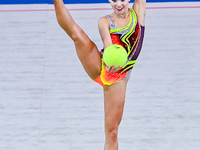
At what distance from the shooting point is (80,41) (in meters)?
2.79

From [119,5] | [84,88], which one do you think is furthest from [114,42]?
[84,88]

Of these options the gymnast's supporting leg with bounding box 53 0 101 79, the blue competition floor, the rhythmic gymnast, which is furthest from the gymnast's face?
the blue competition floor

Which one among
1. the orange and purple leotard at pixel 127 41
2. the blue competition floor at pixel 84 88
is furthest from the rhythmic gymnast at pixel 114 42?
the blue competition floor at pixel 84 88

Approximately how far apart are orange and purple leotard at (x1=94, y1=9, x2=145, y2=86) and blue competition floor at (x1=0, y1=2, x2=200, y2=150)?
0.81 m

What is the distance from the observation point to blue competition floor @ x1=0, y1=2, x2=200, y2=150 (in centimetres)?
355

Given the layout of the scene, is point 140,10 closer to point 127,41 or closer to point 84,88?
point 127,41

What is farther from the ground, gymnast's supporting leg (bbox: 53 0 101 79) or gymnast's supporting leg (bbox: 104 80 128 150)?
gymnast's supporting leg (bbox: 53 0 101 79)

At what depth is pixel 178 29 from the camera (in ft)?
15.6

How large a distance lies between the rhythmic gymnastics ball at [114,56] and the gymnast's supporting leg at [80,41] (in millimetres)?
219

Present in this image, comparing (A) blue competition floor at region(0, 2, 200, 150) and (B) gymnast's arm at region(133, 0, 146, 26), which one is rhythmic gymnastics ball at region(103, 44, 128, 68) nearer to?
(B) gymnast's arm at region(133, 0, 146, 26)

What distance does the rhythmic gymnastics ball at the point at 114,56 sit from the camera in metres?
2.61

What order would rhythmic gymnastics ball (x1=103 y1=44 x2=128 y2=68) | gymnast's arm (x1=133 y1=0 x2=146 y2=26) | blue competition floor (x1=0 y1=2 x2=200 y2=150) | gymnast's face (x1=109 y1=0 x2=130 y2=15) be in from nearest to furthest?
rhythmic gymnastics ball (x1=103 y1=44 x2=128 y2=68)
gymnast's face (x1=109 y1=0 x2=130 y2=15)
gymnast's arm (x1=133 y1=0 x2=146 y2=26)
blue competition floor (x1=0 y1=2 x2=200 y2=150)

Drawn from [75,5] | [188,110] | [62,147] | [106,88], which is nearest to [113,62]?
[106,88]

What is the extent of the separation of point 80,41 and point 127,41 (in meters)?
0.37
